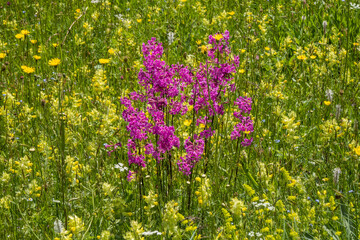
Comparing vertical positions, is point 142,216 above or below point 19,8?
below

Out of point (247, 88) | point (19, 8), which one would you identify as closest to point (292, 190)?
point (247, 88)

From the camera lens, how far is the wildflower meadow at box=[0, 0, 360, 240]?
2.23 metres

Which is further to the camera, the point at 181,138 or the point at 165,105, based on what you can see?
the point at 181,138

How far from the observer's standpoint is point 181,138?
2.88 m

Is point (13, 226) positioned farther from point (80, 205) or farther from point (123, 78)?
point (123, 78)

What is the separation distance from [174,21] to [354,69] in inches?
85.1

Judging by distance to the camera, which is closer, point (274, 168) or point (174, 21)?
point (274, 168)

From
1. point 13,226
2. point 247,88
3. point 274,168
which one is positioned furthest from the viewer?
point 247,88

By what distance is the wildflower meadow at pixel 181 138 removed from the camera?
223 cm

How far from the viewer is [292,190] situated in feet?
8.35

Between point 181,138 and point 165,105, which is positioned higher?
point 165,105

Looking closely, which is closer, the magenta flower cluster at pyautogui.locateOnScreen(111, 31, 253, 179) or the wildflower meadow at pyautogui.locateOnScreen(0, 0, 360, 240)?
the wildflower meadow at pyautogui.locateOnScreen(0, 0, 360, 240)

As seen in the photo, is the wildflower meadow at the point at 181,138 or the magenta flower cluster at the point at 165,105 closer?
the wildflower meadow at the point at 181,138

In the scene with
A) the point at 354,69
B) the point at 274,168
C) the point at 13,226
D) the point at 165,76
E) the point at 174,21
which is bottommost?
the point at 13,226
